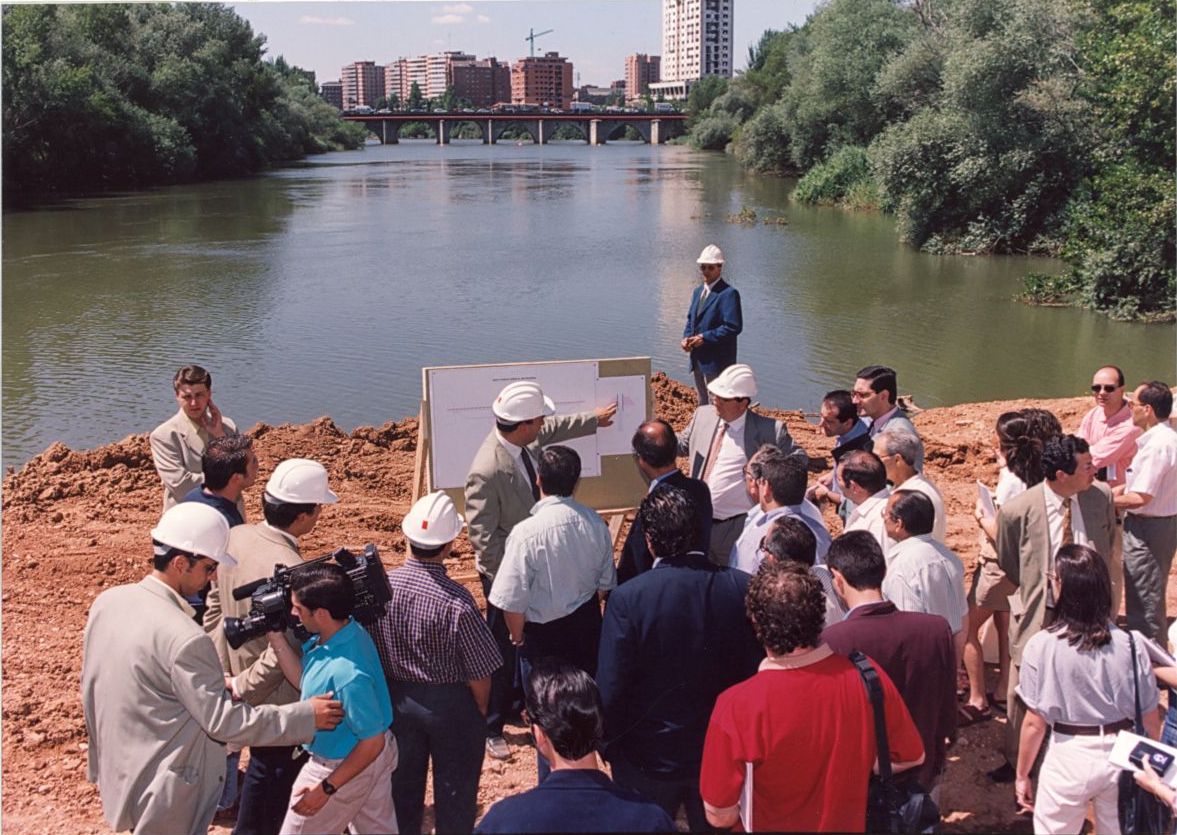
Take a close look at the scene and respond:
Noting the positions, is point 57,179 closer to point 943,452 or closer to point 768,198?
point 768,198

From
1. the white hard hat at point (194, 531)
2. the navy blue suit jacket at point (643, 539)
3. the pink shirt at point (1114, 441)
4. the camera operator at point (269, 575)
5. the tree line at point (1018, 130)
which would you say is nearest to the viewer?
the white hard hat at point (194, 531)

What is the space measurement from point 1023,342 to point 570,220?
23355 mm

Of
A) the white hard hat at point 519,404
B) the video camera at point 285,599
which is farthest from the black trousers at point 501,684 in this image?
the video camera at point 285,599

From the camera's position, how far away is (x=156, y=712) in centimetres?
373

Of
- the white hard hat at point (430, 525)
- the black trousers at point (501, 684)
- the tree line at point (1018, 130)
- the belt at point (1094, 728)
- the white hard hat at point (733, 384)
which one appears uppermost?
the tree line at point (1018, 130)

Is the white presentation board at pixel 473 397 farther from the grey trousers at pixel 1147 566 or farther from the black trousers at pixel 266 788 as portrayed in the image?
the grey trousers at pixel 1147 566

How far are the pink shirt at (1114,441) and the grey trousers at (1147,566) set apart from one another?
48cm

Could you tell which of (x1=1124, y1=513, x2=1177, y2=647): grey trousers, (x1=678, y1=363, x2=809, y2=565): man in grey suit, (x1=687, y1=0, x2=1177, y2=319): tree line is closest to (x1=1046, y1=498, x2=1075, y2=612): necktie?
(x1=1124, y1=513, x2=1177, y2=647): grey trousers

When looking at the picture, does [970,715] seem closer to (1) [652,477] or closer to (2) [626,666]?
(1) [652,477]

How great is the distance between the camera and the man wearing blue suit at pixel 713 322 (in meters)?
8.84

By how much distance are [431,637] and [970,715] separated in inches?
128

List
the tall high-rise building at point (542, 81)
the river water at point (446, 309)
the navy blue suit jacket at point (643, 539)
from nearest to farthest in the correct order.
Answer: the navy blue suit jacket at point (643, 539) < the river water at point (446, 309) < the tall high-rise building at point (542, 81)

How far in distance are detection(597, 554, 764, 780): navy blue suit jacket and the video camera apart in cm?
87

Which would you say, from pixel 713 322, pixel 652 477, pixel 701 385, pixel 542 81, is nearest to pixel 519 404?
pixel 652 477
